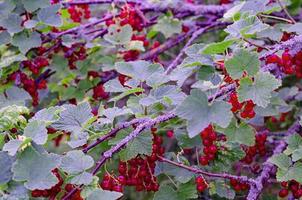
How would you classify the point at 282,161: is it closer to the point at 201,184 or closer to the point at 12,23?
the point at 201,184

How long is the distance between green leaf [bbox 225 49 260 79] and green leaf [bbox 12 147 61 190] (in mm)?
427

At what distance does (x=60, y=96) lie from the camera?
210cm

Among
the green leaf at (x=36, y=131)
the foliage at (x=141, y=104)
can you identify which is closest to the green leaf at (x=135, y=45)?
the foliage at (x=141, y=104)

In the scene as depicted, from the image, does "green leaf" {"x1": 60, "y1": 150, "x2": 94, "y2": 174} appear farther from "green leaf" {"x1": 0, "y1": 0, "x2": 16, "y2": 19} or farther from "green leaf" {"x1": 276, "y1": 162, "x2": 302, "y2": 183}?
"green leaf" {"x1": 0, "y1": 0, "x2": 16, "y2": 19}

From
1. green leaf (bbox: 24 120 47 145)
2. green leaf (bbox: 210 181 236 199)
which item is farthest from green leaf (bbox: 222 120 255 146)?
green leaf (bbox: 24 120 47 145)

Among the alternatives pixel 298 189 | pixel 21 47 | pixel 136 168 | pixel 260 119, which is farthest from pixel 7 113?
pixel 260 119

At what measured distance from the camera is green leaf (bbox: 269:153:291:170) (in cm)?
136

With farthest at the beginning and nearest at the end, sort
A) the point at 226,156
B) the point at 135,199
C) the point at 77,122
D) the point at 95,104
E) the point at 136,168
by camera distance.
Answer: the point at 135,199 → the point at 95,104 → the point at 226,156 → the point at 136,168 → the point at 77,122

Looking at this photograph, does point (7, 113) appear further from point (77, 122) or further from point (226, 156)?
point (226, 156)

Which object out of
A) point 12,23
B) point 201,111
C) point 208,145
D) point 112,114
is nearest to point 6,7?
point 12,23

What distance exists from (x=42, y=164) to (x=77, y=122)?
0.19 meters

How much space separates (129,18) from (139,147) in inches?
32.2

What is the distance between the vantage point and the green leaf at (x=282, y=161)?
1355mm

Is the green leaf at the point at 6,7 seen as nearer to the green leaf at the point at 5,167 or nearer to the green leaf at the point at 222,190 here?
the green leaf at the point at 5,167
